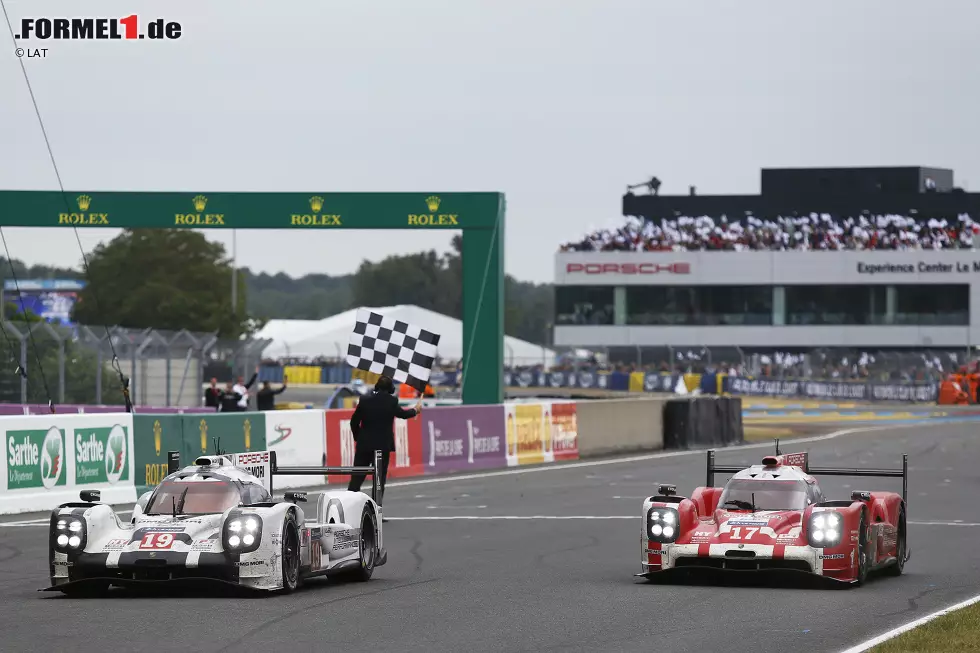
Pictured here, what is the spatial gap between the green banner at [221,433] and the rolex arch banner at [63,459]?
34.8 inches

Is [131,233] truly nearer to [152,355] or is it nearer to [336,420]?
[152,355]

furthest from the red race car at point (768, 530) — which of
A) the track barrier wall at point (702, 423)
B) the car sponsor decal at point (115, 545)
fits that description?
the track barrier wall at point (702, 423)

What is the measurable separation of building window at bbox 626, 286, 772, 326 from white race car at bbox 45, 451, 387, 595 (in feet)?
255

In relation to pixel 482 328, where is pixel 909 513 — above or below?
below

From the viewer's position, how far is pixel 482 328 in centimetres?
3119

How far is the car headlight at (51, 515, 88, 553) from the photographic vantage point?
10.2 meters

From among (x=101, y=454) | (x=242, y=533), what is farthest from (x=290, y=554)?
(x=101, y=454)

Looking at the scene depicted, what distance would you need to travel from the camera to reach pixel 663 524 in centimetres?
1105

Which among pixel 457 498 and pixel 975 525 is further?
pixel 457 498

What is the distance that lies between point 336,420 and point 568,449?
7338 mm

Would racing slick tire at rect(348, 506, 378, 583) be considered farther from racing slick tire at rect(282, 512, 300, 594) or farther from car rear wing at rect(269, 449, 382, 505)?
racing slick tire at rect(282, 512, 300, 594)

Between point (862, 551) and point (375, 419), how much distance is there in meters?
6.97

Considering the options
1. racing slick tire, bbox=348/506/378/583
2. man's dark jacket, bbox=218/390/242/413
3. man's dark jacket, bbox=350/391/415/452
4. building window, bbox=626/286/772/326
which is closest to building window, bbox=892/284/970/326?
building window, bbox=626/286/772/326

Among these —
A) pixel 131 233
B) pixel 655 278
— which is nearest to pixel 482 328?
pixel 655 278
